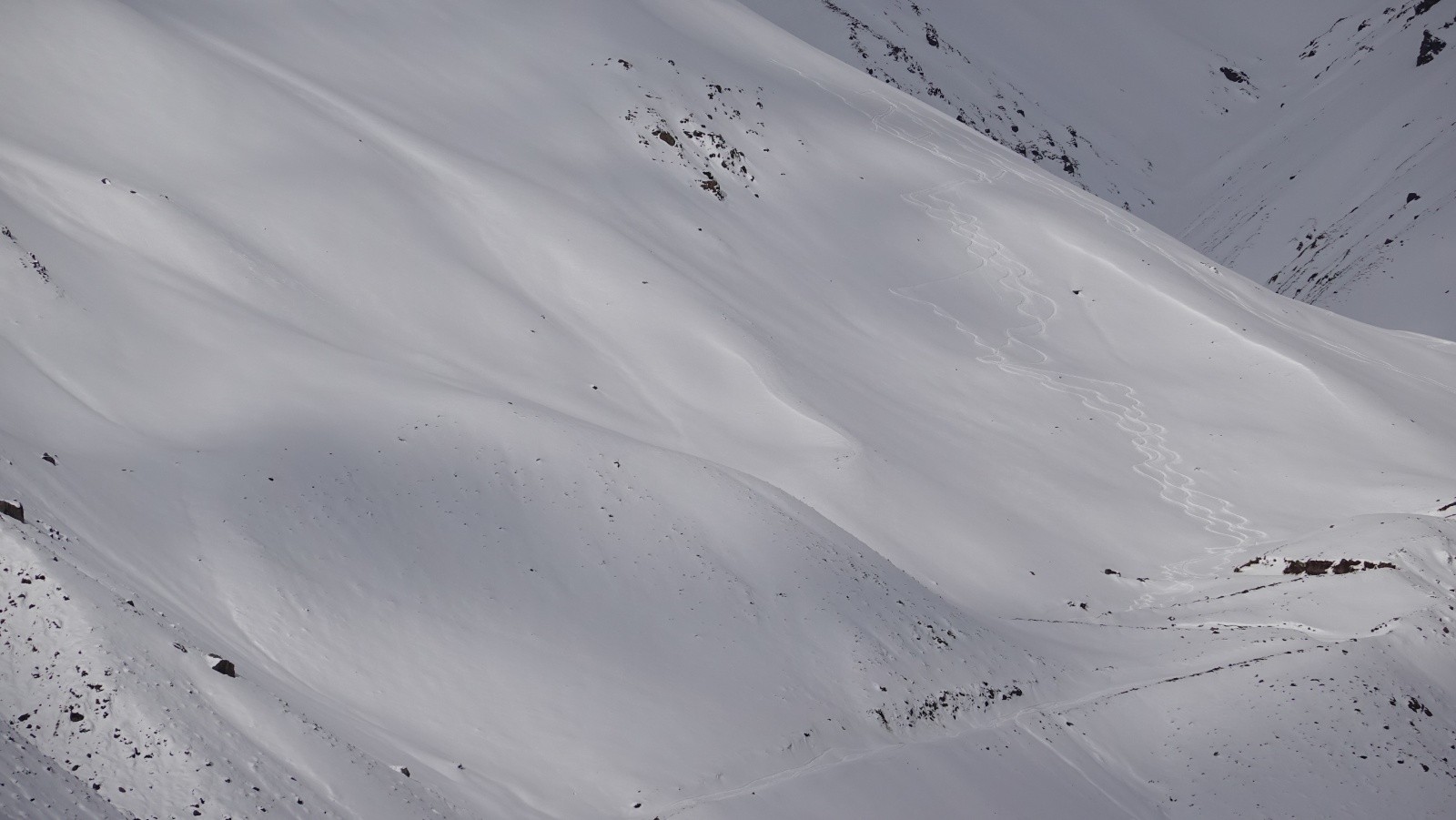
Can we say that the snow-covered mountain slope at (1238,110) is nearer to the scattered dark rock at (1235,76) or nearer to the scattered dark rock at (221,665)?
the scattered dark rock at (1235,76)

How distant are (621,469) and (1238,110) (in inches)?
3082

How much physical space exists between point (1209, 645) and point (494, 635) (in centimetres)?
1325

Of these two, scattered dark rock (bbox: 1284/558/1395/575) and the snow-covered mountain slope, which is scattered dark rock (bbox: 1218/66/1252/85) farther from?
scattered dark rock (bbox: 1284/558/1395/575)


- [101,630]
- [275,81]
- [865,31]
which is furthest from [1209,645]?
[865,31]

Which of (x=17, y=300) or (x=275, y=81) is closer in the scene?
(x=17, y=300)

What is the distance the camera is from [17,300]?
54.2 ft

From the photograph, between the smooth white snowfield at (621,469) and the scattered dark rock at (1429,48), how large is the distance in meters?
39.3

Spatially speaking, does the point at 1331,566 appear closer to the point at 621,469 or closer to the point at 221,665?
the point at 621,469

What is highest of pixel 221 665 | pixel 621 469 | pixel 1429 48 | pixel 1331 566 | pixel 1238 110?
pixel 1238 110

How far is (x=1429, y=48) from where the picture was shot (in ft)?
221

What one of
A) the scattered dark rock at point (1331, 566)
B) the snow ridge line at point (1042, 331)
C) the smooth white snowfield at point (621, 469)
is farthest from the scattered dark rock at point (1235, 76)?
the scattered dark rock at point (1331, 566)

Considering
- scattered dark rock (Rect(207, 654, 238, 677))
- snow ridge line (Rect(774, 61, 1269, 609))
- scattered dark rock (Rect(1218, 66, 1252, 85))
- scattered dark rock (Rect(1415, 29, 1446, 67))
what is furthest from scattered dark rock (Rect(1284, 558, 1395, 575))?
scattered dark rock (Rect(1218, 66, 1252, 85))

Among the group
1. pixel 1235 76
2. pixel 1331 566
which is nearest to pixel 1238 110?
pixel 1235 76

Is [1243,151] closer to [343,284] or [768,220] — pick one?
[768,220]
